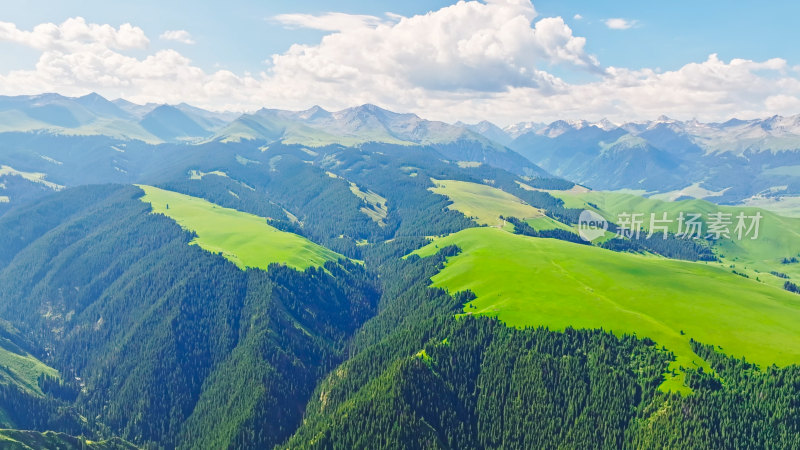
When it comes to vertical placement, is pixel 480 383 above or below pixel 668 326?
below

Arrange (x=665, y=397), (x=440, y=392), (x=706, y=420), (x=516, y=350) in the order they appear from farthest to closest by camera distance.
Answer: (x=516, y=350) < (x=440, y=392) < (x=665, y=397) < (x=706, y=420)

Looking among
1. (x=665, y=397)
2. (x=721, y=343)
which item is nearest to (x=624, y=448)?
(x=665, y=397)

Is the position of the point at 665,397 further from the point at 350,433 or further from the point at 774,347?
the point at 350,433

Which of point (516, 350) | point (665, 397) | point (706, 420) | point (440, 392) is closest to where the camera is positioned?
point (706, 420)

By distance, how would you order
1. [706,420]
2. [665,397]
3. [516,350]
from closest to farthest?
[706,420] < [665,397] < [516,350]

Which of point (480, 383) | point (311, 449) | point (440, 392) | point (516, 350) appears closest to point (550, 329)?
point (516, 350)

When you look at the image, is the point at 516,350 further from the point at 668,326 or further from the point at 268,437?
the point at 268,437

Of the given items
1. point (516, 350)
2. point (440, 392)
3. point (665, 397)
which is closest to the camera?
point (665, 397)

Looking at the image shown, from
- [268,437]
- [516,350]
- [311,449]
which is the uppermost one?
[516,350]

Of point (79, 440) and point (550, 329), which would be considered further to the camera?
point (550, 329)
